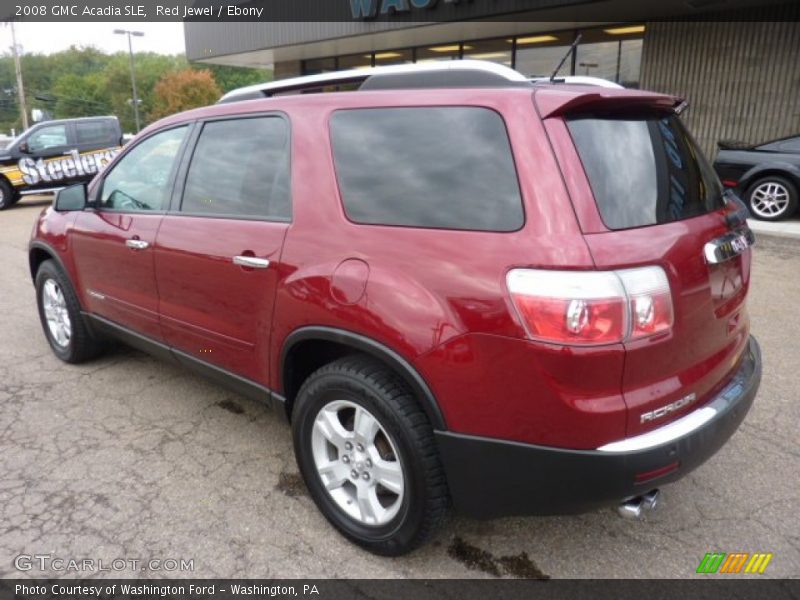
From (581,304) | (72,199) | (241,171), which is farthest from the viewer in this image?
(72,199)

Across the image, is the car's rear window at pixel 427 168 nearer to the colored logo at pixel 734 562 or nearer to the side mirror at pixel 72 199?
the colored logo at pixel 734 562

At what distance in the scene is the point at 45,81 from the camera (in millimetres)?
97625

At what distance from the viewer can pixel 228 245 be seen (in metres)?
2.74

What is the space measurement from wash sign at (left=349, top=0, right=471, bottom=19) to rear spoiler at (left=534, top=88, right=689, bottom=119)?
1036cm

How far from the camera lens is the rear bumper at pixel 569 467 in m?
1.87

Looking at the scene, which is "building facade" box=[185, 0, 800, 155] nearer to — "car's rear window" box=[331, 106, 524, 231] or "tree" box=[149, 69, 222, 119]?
"car's rear window" box=[331, 106, 524, 231]

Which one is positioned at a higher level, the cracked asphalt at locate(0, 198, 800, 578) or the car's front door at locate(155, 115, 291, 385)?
the car's front door at locate(155, 115, 291, 385)

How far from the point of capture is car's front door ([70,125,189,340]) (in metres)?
3.27

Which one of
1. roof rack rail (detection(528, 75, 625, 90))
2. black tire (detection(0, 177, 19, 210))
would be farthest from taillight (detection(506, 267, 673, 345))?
black tire (detection(0, 177, 19, 210))

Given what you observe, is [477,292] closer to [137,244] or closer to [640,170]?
[640,170]

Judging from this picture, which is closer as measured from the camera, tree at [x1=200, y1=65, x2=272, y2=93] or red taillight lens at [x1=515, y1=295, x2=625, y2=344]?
red taillight lens at [x1=515, y1=295, x2=625, y2=344]

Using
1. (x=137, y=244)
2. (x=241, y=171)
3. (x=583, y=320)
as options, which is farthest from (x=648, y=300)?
(x=137, y=244)

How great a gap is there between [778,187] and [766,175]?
0.25 m

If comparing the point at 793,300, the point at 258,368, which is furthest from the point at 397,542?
the point at 793,300
